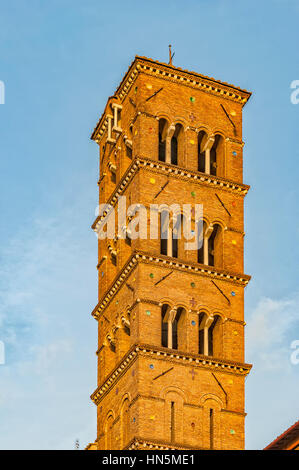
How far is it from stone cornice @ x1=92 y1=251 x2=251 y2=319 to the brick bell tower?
0.04m

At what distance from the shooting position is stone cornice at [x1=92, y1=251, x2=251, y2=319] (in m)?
55.1

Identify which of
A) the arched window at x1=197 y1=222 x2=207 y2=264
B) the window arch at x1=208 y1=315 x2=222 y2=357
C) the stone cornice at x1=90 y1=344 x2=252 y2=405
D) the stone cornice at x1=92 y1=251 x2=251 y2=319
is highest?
the arched window at x1=197 y1=222 x2=207 y2=264

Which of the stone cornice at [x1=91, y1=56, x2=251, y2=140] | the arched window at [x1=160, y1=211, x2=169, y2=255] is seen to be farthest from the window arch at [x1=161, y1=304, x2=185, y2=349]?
the stone cornice at [x1=91, y1=56, x2=251, y2=140]

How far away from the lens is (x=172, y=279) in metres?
55.3

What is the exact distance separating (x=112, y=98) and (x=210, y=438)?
17.1 m

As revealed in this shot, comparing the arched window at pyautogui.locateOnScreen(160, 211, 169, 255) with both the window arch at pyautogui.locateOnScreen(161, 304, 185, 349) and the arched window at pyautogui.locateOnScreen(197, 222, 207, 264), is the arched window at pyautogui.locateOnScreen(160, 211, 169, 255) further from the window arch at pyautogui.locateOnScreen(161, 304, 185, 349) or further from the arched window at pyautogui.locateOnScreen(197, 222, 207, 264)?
the window arch at pyautogui.locateOnScreen(161, 304, 185, 349)

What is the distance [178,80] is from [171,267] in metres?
9.57

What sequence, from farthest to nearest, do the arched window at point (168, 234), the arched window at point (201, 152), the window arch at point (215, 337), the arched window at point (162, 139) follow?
1. the arched window at point (201, 152)
2. the arched window at point (162, 139)
3. the arched window at point (168, 234)
4. the window arch at point (215, 337)

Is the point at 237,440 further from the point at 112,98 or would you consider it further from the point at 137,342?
the point at 112,98

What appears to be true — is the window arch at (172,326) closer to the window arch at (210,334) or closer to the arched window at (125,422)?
the window arch at (210,334)

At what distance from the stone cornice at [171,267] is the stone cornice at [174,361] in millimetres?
3783

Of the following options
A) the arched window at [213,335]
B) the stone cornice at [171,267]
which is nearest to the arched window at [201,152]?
the stone cornice at [171,267]

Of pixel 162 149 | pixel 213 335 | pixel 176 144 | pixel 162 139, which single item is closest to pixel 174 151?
pixel 176 144

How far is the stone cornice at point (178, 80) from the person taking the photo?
5959cm
